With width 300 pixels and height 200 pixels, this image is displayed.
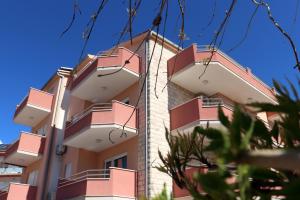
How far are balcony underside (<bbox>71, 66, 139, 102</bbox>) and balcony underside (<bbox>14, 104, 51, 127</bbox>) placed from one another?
369 cm

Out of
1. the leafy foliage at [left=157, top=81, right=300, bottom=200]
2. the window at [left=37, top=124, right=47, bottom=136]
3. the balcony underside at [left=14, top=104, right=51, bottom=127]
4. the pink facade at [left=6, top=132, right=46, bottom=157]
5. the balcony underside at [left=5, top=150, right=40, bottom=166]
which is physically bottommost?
the leafy foliage at [left=157, top=81, right=300, bottom=200]

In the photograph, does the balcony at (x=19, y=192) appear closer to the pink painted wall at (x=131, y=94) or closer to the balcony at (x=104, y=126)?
the balcony at (x=104, y=126)

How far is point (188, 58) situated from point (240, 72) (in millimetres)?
2938

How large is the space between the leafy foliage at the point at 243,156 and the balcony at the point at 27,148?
17.5 meters

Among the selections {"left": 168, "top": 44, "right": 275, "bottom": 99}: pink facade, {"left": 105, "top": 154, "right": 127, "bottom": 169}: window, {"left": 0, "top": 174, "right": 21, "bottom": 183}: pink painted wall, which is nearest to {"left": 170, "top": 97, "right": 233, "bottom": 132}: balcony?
{"left": 168, "top": 44, "right": 275, "bottom": 99}: pink facade

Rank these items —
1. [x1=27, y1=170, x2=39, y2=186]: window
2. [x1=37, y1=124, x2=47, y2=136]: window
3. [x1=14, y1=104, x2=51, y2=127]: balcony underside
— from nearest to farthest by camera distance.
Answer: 1. [x1=27, y1=170, x2=39, y2=186]: window
2. [x1=14, y1=104, x2=51, y2=127]: balcony underside
3. [x1=37, y1=124, x2=47, y2=136]: window

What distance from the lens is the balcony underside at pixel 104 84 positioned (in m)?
16.2

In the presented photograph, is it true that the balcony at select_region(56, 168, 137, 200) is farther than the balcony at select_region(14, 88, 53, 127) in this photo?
No

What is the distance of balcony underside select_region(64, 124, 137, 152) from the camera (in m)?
15.1

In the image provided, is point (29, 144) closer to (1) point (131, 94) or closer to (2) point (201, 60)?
(1) point (131, 94)

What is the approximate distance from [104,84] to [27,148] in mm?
6227

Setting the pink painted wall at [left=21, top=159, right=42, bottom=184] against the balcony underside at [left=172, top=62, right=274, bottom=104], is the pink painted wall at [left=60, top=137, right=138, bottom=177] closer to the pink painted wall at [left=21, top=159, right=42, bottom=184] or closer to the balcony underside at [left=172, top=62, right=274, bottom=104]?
the pink painted wall at [left=21, top=159, right=42, bottom=184]

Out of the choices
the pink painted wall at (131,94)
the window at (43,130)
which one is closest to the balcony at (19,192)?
the window at (43,130)

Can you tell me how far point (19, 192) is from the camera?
17547mm
